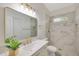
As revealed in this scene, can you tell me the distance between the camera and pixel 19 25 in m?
1.61

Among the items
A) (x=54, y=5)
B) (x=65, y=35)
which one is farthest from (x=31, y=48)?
(x=54, y=5)

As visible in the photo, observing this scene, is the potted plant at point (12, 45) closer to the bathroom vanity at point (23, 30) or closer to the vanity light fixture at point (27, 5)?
the bathroom vanity at point (23, 30)

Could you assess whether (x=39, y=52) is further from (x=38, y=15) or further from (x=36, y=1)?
(x=36, y=1)

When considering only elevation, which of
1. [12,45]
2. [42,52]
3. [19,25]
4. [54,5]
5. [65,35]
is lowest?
[42,52]

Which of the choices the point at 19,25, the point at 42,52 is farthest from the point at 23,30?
the point at 42,52

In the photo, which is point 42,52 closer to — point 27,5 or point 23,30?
point 23,30

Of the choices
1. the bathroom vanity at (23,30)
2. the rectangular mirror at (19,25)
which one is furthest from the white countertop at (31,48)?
the rectangular mirror at (19,25)

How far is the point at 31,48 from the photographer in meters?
1.61

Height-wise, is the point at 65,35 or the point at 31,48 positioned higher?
the point at 65,35

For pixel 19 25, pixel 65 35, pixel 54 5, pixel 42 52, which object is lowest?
pixel 42 52

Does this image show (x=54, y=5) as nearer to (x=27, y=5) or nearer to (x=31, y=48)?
(x=27, y=5)

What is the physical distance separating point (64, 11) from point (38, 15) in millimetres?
352

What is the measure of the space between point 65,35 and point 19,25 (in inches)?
24.5

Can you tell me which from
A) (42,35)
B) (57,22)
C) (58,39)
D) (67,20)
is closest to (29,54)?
(42,35)
